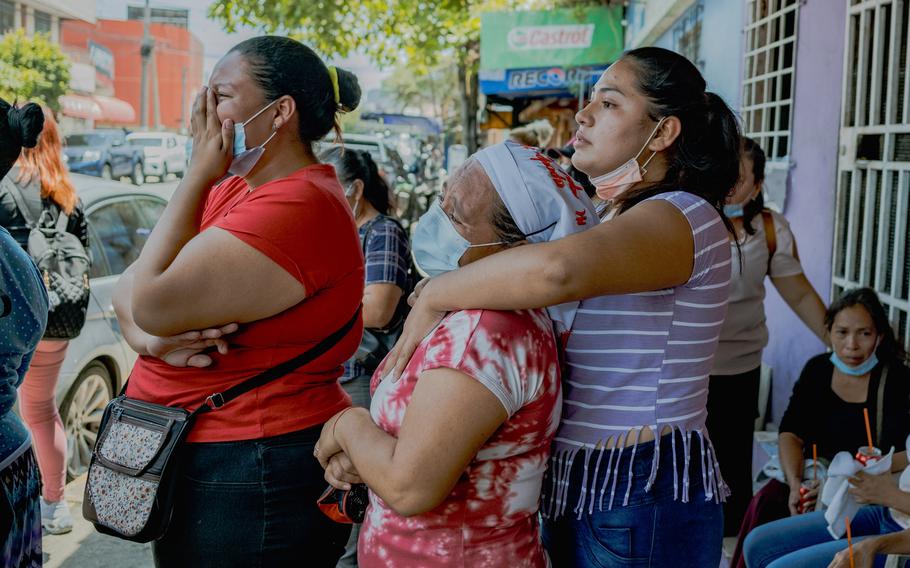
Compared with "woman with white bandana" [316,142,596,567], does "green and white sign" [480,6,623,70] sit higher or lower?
higher

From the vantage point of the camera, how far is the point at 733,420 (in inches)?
151

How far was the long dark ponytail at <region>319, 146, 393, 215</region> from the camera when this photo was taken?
13.0 feet

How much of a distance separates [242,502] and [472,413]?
2.58ft

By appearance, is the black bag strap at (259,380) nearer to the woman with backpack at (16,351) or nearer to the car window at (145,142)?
the woman with backpack at (16,351)

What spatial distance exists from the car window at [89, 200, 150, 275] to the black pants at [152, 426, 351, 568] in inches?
147

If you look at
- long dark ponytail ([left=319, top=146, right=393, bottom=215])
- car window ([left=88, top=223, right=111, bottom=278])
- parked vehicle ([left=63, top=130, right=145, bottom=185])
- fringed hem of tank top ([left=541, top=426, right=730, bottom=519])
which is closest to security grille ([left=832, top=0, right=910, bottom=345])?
long dark ponytail ([left=319, top=146, right=393, bottom=215])

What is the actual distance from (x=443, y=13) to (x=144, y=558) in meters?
13.8

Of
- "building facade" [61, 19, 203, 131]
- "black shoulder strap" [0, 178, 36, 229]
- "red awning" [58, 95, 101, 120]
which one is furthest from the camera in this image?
"building facade" [61, 19, 203, 131]

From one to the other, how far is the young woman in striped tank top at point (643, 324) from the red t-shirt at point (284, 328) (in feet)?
1.25

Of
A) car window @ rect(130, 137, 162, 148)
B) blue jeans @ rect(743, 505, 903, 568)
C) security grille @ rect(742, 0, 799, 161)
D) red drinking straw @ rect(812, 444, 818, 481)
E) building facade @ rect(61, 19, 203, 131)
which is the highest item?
building facade @ rect(61, 19, 203, 131)

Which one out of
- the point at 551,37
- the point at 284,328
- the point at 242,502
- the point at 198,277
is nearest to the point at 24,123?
the point at 198,277

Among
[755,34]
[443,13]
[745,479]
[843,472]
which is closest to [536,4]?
[443,13]

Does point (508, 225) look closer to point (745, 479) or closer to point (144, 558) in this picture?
point (745, 479)

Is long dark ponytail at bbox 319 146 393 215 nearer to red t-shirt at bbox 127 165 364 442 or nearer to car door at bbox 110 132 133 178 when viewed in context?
red t-shirt at bbox 127 165 364 442
